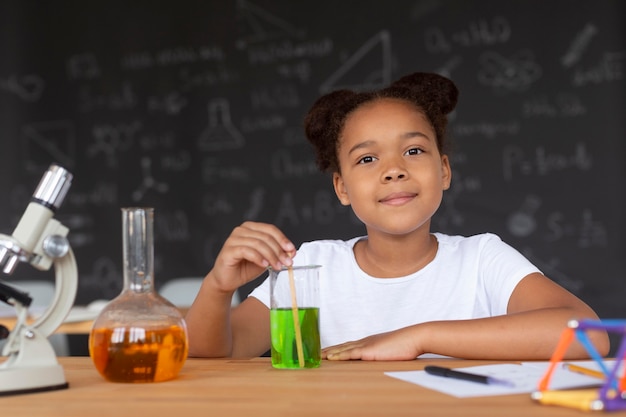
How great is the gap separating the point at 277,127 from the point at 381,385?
10.7ft

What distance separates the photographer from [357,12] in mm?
4105

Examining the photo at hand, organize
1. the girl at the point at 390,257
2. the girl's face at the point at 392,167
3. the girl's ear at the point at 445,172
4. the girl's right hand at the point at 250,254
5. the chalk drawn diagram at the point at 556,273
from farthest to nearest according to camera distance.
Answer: the chalk drawn diagram at the point at 556,273 → the girl's ear at the point at 445,172 → the girl's face at the point at 392,167 → the girl at the point at 390,257 → the girl's right hand at the point at 250,254

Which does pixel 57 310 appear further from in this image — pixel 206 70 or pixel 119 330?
pixel 206 70

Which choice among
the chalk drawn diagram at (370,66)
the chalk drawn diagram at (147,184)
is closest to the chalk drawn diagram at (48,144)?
the chalk drawn diagram at (147,184)

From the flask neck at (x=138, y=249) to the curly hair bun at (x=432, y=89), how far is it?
1.02 metres

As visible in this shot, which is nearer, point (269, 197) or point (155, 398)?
point (155, 398)

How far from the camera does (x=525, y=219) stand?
12.3ft

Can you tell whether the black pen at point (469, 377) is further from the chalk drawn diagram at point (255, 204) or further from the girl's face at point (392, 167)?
the chalk drawn diagram at point (255, 204)

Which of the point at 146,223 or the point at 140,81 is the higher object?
the point at 140,81

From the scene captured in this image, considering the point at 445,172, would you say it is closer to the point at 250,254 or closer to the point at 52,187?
the point at 250,254

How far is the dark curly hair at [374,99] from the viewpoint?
6.37 feet

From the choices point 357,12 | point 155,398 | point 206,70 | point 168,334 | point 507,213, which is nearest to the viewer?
point 155,398

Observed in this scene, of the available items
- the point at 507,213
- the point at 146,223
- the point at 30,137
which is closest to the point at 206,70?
the point at 30,137

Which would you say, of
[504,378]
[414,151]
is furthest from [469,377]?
[414,151]
